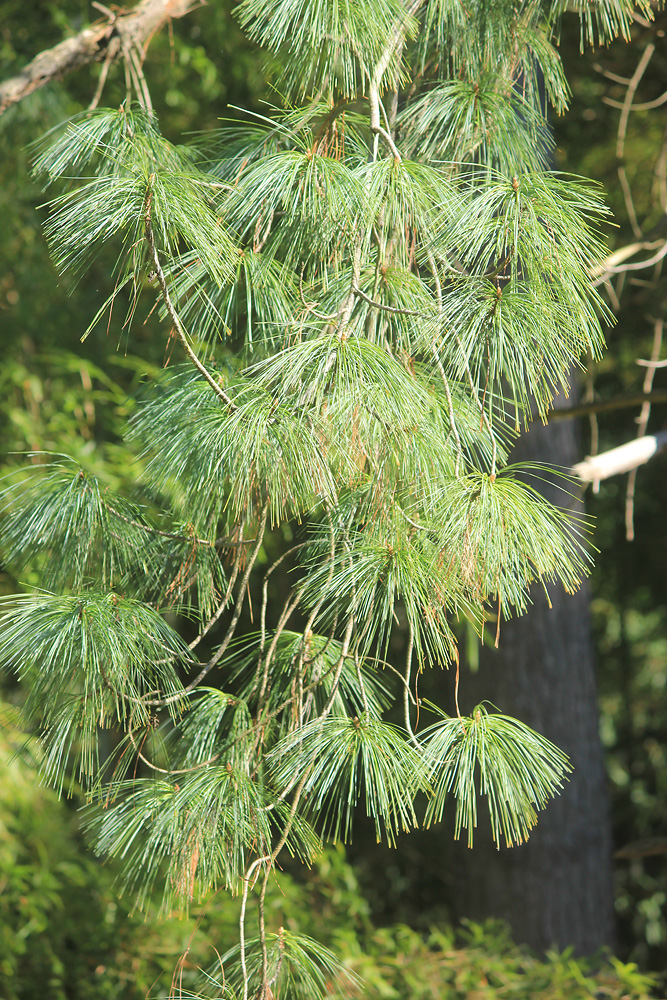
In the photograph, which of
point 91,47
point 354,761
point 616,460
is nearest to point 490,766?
Result: point 354,761

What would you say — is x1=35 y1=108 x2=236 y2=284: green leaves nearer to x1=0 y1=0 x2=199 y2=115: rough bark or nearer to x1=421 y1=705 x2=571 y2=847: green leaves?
x1=0 y1=0 x2=199 y2=115: rough bark

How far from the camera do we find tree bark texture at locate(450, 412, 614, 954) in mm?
2094

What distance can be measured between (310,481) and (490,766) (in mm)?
382

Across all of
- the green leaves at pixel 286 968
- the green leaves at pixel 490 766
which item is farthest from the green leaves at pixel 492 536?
the green leaves at pixel 286 968

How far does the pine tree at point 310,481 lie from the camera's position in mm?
893

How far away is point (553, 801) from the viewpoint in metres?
2.14

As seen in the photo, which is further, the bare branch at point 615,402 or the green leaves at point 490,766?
the bare branch at point 615,402

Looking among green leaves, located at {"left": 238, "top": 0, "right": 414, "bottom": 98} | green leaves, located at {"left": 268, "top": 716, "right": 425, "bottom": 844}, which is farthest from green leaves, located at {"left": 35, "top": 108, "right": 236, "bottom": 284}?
green leaves, located at {"left": 268, "top": 716, "right": 425, "bottom": 844}

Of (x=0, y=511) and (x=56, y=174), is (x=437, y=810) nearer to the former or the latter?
(x=0, y=511)

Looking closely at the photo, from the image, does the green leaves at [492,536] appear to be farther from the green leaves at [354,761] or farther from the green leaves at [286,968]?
the green leaves at [286,968]

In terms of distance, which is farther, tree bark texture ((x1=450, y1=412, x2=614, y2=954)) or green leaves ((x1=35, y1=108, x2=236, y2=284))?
tree bark texture ((x1=450, y1=412, x2=614, y2=954))

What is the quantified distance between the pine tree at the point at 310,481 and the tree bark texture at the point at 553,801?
118 cm

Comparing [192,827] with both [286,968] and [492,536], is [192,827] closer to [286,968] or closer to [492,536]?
[286,968]

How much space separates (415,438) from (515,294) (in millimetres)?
221
